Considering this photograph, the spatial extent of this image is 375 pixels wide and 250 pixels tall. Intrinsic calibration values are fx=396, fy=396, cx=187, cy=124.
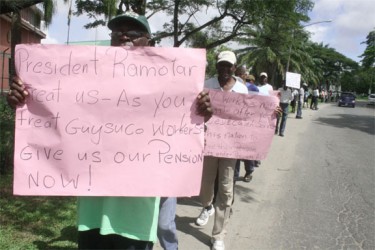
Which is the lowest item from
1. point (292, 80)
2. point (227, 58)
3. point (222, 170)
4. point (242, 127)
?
point (222, 170)

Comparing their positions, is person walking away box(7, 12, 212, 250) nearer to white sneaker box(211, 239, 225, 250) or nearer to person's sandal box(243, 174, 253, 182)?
white sneaker box(211, 239, 225, 250)

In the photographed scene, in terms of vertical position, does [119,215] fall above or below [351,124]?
above

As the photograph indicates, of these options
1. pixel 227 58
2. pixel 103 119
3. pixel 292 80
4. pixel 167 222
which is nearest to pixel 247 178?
pixel 227 58

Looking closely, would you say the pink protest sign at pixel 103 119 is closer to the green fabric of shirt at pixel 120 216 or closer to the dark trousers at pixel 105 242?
the green fabric of shirt at pixel 120 216

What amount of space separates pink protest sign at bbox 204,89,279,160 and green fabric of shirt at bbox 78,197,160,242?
1703mm

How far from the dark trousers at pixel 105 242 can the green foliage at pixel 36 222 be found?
1.61 meters

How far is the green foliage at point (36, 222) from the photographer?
3670mm

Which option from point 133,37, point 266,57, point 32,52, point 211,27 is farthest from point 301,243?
point 266,57

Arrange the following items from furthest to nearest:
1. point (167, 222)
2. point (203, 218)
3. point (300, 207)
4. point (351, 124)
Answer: point (351, 124) < point (300, 207) < point (203, 218) < point (167, 222)

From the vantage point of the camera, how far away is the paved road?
421 centimetres

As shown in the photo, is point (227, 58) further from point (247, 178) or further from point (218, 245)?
point (247, 178)

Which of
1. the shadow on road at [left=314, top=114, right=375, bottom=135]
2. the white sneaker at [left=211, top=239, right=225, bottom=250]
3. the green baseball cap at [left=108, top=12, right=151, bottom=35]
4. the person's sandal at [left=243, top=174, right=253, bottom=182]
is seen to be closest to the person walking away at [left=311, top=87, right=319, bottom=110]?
the shadow on road at [left=314, top=114, right=375, bottom=135]

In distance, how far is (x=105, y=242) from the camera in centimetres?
217

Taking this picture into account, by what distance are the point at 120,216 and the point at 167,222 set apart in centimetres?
75
